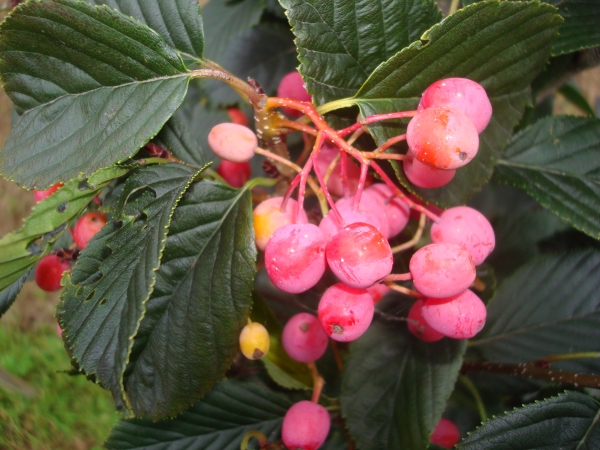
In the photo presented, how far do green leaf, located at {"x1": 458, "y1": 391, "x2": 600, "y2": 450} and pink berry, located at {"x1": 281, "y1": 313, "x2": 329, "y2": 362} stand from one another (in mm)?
200

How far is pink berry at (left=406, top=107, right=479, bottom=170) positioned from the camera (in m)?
0.40

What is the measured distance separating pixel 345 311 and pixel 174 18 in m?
0.36

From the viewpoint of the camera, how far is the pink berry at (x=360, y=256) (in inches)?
15.6

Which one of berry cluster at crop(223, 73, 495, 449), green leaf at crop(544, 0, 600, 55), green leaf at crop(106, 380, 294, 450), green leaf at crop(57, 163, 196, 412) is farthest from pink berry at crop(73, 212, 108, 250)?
green leaf at crop(544, 0, 600, 55)

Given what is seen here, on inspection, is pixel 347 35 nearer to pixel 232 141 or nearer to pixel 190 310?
pixel 232 141

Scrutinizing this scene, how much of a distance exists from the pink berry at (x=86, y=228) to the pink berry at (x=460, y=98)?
386 millimetres

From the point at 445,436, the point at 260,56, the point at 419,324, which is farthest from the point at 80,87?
the point at 445,436

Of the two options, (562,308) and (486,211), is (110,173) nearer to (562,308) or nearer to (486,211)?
(562,308)

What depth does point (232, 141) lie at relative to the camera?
1.62 feet

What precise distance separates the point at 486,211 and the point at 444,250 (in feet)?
2.31

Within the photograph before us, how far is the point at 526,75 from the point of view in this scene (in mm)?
583

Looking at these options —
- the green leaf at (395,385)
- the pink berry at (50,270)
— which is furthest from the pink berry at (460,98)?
the pink berry at (50,270)

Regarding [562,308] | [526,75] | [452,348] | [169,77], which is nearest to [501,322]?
[562,308]

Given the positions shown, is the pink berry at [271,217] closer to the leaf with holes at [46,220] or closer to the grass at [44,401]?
the leaf with holes at [46,220]
